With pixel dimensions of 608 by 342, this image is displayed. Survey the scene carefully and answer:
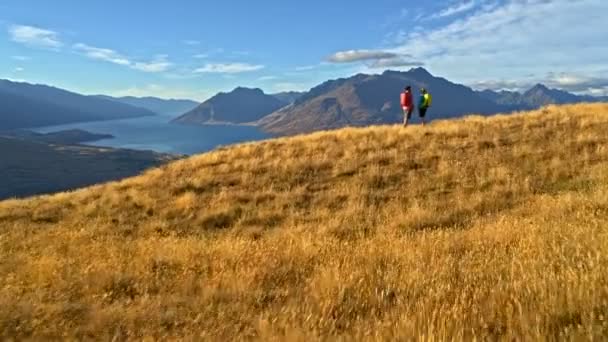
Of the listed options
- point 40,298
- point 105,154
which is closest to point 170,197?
point 40,298

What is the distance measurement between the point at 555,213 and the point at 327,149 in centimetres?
1289

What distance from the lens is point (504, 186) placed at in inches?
514

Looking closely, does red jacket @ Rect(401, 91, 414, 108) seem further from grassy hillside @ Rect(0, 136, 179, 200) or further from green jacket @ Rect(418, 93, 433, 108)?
grassy hillside @ Rect(0, 136, 179, 200)

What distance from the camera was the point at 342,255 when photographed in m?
6.71

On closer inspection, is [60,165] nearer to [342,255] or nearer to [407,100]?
[407,100]

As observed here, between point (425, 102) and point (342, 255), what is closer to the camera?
point (342, 255)

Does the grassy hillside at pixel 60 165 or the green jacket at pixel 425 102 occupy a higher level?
the green jacket at pixel 425 102

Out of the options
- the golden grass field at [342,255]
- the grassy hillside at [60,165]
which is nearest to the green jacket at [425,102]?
the golden grass field at [342,255]

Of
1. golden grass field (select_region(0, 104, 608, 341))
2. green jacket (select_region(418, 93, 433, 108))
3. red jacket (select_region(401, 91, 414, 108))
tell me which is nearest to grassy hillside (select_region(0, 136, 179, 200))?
red jacket (select_region(401, 91, 414, 108))

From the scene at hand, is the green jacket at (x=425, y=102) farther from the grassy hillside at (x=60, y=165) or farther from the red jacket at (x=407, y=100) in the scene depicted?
the grassy hillside at (x=60, y=165)

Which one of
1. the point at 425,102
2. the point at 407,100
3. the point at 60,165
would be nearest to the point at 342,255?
the point at 407,100

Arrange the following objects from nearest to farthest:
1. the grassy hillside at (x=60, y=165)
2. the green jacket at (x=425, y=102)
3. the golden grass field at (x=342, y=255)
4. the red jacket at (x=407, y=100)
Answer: the golden grass field at (x=342, y=255), the red jacket at (x=407, y=100), the green jacket at (x=425, y=102), the grassy hillside at (x=60, y=165)

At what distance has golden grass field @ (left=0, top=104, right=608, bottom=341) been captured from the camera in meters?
3.82

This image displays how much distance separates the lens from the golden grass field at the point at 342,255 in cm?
382
